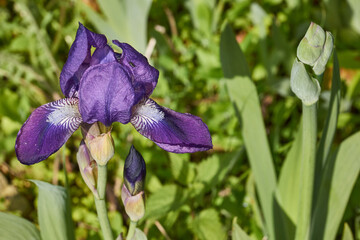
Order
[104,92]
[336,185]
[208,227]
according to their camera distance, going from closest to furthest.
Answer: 1. [104,92]
2. [336,185]
3. [208,227]

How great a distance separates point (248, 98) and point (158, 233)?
0.54m

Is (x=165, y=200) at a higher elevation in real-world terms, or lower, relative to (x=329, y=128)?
lower

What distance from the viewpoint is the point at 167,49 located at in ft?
6.57

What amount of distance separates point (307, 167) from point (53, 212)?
62 cm

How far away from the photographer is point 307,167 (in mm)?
1048

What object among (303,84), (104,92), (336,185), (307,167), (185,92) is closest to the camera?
(104,92)

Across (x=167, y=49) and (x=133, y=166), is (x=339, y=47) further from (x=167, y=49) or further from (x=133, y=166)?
(x=133, y=166)

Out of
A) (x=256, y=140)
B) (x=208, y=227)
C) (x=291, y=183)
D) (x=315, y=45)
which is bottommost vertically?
(x=208, y=227)

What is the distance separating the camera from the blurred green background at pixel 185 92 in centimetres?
151

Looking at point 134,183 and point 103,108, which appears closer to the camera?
point 103,108

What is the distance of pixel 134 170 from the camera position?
3.10ft

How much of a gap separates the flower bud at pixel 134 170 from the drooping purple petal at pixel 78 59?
0.60 ft

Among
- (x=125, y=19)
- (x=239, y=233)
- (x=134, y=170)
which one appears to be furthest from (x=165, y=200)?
(x=125, y=19)

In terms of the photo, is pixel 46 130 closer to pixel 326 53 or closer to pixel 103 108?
pixel 103 108
